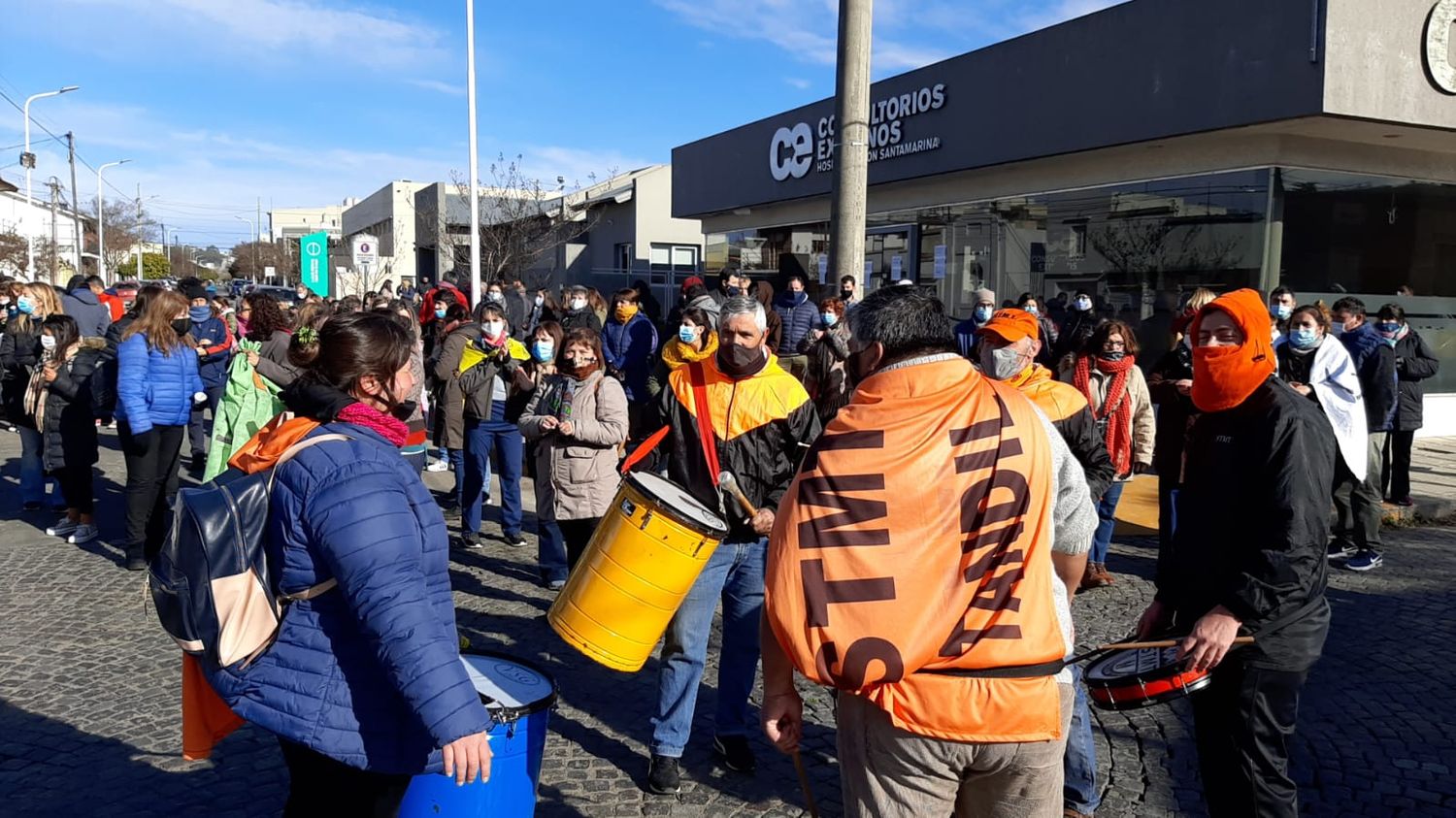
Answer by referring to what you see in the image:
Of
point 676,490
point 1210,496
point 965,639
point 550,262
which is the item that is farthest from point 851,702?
point 550,262

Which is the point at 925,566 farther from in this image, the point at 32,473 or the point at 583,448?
the point at 32,473

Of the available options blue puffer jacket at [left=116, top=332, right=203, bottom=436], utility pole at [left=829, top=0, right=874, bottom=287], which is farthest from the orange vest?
blue puffer jacket at [left=116, top=332, right=203, bottom=436]

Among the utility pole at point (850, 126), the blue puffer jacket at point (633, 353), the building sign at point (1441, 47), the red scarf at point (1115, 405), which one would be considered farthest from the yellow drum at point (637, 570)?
the building sign at point (1441, 47)

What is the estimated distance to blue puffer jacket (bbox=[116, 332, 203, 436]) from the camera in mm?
6844

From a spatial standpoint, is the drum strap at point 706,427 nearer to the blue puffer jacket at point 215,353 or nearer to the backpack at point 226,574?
the backpack at point 226,574

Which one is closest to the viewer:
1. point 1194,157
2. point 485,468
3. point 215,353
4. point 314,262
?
point 485,468

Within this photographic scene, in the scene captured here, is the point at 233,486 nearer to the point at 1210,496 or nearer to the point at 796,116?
the point at 1210,496

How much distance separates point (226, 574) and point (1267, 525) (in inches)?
108

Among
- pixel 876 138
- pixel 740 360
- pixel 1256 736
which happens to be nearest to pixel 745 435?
pixel 740 360

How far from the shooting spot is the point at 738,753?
4207 mm

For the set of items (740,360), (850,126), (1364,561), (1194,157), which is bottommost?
(1364,561)

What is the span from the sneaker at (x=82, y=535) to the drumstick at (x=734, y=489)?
6.29 metres

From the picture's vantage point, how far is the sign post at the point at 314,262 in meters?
19.5

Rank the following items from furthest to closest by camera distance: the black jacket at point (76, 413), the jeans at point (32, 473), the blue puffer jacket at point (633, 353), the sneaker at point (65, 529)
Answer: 1. the blue puffer jacket at point (633, 353)
2. the jeans at point (32, 473)
3. the sneaker at point (65, 529)
4. the black jacket at point (76, 413)
